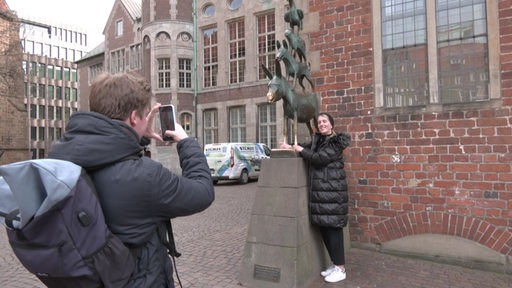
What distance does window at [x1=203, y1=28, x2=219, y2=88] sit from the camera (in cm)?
2872

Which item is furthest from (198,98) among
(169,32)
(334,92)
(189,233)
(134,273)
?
(134,273)

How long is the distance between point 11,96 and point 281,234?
80.7 ft

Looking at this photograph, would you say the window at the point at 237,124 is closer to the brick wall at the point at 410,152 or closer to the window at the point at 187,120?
the window at the point at 187,120

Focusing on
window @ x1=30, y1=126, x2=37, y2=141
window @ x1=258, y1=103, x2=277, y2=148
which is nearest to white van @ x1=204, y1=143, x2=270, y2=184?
window @ x1=258, y1=103, x2=277, y2=148

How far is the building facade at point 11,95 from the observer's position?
2356 cm

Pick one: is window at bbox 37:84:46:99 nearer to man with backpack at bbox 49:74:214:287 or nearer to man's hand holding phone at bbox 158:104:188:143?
man's hand holding phone at bbox 158:104:188:143

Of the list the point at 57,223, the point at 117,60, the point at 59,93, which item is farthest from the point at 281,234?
the point at 59,93

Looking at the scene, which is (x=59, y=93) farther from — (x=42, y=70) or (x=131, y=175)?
(x=131, y=175)

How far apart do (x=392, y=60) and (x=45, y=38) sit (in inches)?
3295

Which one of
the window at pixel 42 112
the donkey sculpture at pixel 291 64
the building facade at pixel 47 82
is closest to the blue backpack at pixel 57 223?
the donkey sculpture at pixel 291 64

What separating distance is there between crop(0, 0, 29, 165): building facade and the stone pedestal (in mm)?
23107

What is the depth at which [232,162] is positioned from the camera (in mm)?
18125

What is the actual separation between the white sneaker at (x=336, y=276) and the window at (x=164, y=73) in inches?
1021

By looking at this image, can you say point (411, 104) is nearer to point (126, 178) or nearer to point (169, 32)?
point (126, 178)
